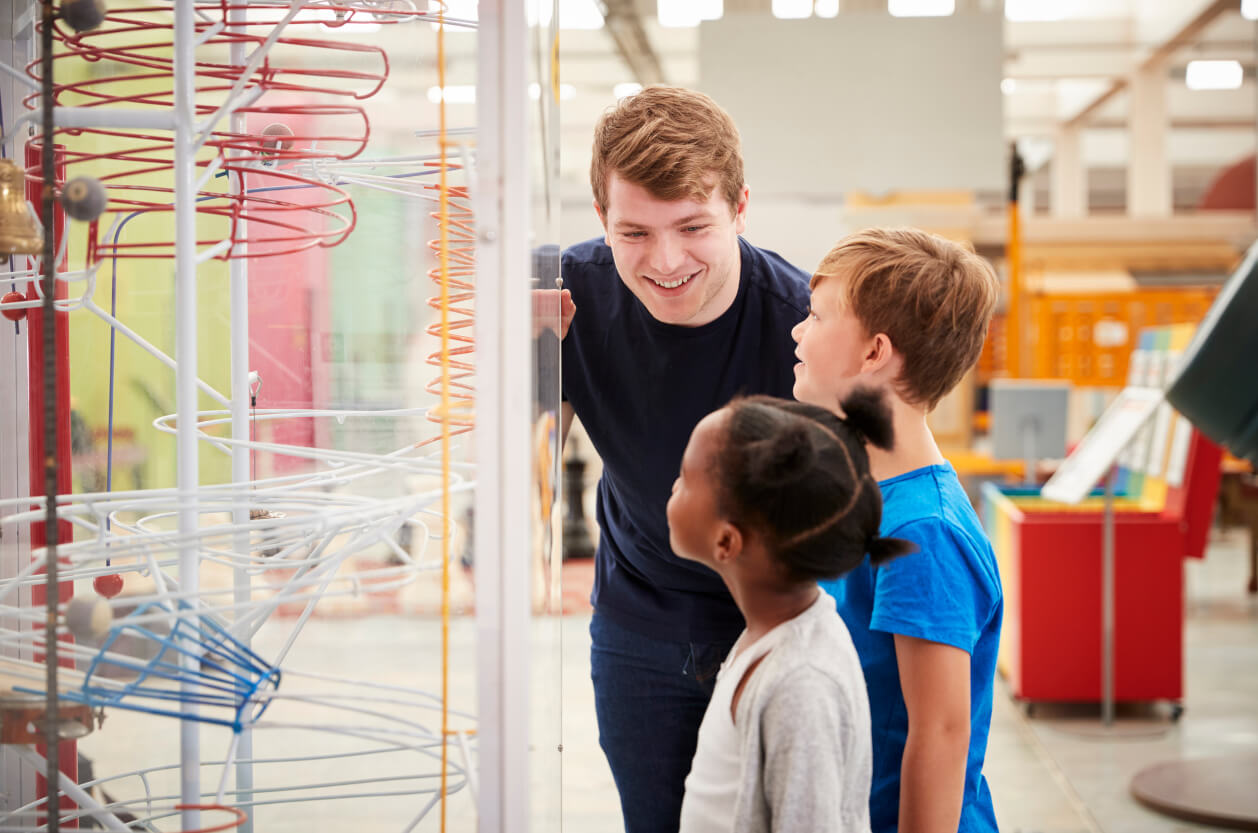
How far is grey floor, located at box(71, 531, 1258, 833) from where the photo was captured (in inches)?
38.4

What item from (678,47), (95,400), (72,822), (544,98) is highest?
(678,47)

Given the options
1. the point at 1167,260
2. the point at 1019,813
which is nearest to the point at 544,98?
the point at 1019,813

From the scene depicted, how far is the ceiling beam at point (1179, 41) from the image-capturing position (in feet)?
29.6

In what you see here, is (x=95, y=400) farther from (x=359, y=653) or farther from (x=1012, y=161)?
A: (x=1012, y=161)

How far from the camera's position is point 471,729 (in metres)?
0.92

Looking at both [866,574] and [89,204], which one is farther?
[866,574]

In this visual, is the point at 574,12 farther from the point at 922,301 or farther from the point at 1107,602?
the point at 922,301

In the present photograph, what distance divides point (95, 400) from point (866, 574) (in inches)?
35.0

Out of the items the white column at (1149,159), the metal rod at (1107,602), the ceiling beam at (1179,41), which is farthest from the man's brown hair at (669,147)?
the white column at (1149,159)

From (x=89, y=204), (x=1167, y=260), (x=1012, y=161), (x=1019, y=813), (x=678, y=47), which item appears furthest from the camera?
(x=1167, y=260)

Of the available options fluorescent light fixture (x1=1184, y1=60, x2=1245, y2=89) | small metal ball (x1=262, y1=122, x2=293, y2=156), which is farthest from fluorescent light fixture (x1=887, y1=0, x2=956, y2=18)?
fluorescent light fixture (x1=1184, y1=60, x2=1245, y2=89)

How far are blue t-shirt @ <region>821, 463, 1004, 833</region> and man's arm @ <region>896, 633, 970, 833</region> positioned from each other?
0.07 feet

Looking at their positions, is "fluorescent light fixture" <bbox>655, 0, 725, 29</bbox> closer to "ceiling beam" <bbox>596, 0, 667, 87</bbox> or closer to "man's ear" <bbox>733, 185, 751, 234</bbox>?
"ceiling beam" <bbox>596, 0, 667, 87</bbox>

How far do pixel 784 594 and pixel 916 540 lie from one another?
7.0 inches
